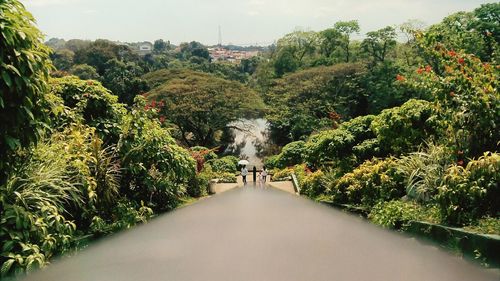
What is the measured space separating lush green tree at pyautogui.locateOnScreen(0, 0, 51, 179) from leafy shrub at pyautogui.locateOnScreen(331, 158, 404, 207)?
7.65 metres

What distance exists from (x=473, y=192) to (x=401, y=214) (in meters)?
2.13

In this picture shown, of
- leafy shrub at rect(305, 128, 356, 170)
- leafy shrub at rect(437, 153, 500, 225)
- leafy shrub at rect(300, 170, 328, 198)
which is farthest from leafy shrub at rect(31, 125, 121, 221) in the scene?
leafy shrub at rect(300, 170, 328, 198)

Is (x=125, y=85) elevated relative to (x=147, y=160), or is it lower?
lower

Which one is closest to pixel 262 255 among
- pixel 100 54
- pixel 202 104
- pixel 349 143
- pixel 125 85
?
pixel 349 143

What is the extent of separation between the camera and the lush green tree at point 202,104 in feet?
139

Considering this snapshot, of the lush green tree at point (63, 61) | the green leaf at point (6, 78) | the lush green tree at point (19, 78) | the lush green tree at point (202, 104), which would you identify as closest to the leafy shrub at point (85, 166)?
the lush green tree at point (19, 78)

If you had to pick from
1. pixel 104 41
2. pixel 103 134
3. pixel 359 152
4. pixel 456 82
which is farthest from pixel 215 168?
pixel 104 41

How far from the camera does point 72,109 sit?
35.8ft

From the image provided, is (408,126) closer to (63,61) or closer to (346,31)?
(346,31)

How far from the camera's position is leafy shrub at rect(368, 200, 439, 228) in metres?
8.89

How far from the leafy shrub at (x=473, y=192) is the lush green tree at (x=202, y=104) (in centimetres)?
3510

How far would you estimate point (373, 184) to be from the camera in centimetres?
1165

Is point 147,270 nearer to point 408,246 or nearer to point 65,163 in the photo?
point 65,163

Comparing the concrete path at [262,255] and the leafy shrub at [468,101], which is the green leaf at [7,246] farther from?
the leafy shrub at [468,101]
